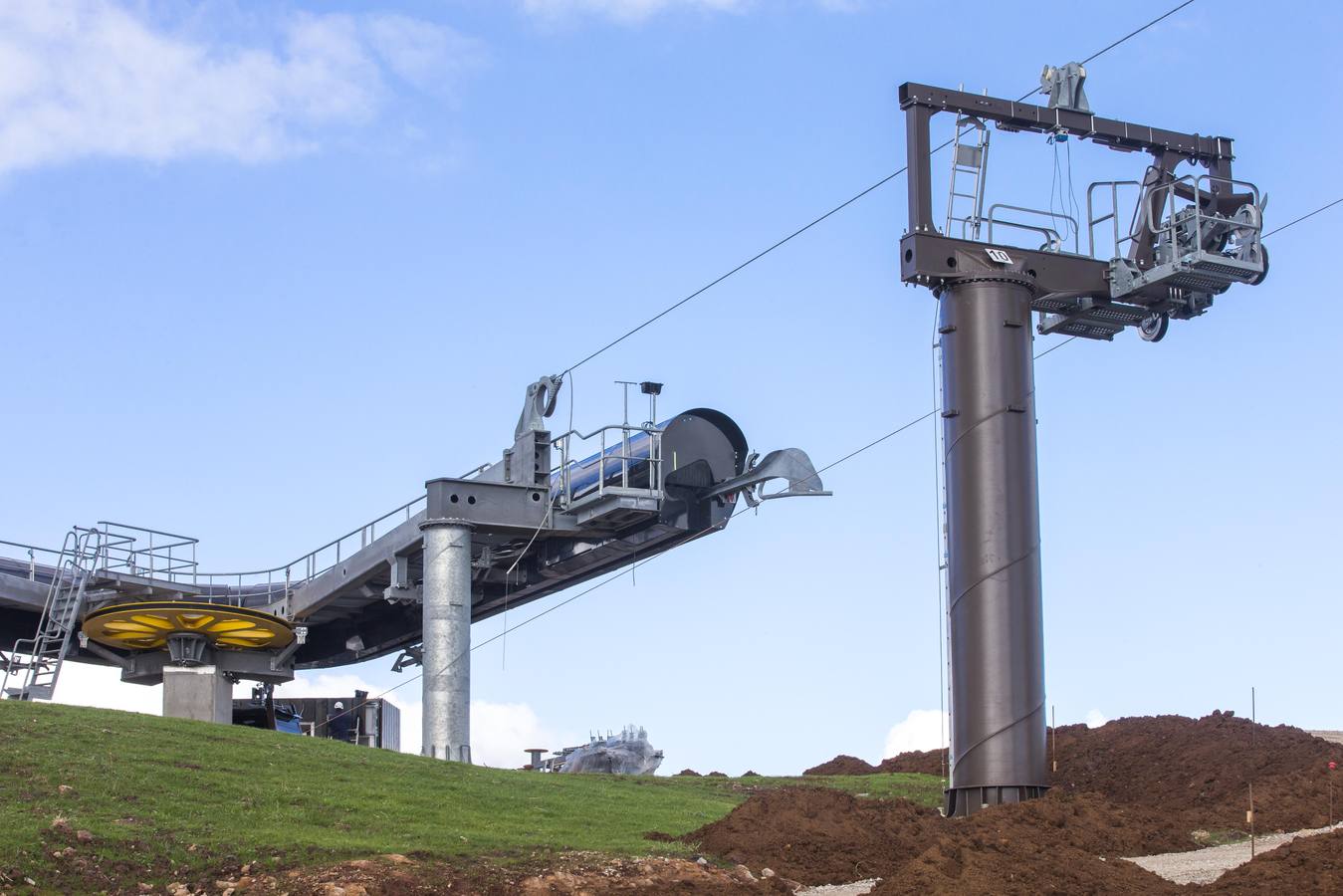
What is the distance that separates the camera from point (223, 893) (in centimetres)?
1789

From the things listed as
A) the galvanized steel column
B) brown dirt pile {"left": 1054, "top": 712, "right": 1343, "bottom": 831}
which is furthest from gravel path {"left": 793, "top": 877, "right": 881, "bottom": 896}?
brown dirt pile {"left": 1054, "top": 712, "right": 1343, "bottom": 831}

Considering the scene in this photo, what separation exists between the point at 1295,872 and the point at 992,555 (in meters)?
7.45

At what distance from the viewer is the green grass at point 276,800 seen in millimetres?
19281

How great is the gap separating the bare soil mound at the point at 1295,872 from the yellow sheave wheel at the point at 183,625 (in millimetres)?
28175

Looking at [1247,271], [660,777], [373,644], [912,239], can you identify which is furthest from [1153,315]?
[373,644]

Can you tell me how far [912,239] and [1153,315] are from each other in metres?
4.23

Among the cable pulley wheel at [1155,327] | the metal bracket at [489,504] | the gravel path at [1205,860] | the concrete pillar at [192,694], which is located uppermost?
the cable pulley wheel at [1155,327]

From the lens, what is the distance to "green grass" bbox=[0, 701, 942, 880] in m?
19.3

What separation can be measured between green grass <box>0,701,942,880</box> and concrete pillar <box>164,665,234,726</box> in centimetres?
1126

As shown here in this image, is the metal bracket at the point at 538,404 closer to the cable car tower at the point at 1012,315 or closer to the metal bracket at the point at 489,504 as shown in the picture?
the metal bracket at the point at 489,504

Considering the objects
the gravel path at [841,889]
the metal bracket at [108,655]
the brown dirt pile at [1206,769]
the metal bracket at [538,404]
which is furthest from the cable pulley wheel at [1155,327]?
the metal bracket at [108,655]

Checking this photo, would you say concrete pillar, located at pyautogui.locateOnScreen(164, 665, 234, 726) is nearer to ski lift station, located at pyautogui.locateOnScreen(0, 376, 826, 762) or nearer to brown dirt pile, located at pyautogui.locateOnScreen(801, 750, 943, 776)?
ski lift station, located at pyautogui.locateOnScreen(0, 376, 826, 762)

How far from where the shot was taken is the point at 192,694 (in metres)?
39.5

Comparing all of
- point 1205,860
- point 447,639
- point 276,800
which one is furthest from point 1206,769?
point 447,639
